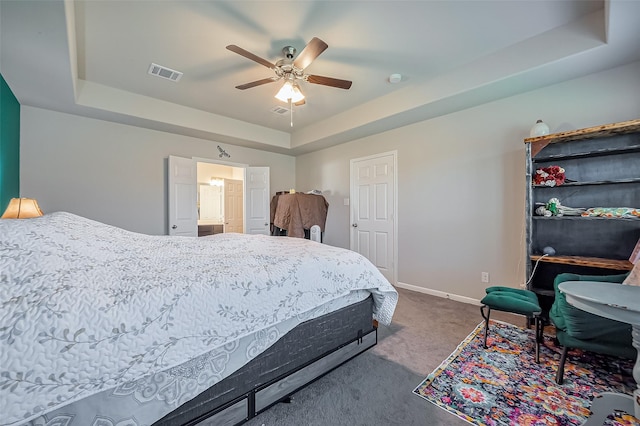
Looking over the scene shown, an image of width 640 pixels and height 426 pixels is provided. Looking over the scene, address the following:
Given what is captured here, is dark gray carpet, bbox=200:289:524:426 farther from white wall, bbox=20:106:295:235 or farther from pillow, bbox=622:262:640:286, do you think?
white wall, bbox=20:106:295:235

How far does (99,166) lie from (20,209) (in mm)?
1503

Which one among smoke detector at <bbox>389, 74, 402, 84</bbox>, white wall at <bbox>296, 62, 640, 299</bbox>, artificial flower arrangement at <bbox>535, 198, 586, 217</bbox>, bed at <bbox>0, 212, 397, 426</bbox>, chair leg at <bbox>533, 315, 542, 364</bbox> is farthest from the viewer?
smoke detector at <bbox>389, 74, 402, 84</bbox>

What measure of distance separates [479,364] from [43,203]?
503 cm

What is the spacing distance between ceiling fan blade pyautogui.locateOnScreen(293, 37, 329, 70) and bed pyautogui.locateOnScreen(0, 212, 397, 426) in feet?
5.25

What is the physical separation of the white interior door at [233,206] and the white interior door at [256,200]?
4.39 feet

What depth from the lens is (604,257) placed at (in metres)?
2.41

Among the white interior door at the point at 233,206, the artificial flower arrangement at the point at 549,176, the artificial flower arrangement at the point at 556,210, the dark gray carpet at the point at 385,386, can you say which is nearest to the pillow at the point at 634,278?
the artificial flower arrangement at the point at 556,210

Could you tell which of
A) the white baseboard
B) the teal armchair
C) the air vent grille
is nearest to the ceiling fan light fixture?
the air vent grille

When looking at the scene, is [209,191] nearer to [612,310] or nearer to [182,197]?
[182,197]

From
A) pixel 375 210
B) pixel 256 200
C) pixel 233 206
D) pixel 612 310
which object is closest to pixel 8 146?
pixel 256 200

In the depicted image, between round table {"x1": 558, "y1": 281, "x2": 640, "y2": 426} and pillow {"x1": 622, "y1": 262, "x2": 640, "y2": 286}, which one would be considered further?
pillow {"x1": 622, "y1": 262, "x2": 640, "y2": 286}

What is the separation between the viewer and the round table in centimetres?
111

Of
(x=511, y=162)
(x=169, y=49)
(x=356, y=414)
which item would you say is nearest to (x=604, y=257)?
(x=511, y=162)

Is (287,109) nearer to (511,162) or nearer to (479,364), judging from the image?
(511,162)
